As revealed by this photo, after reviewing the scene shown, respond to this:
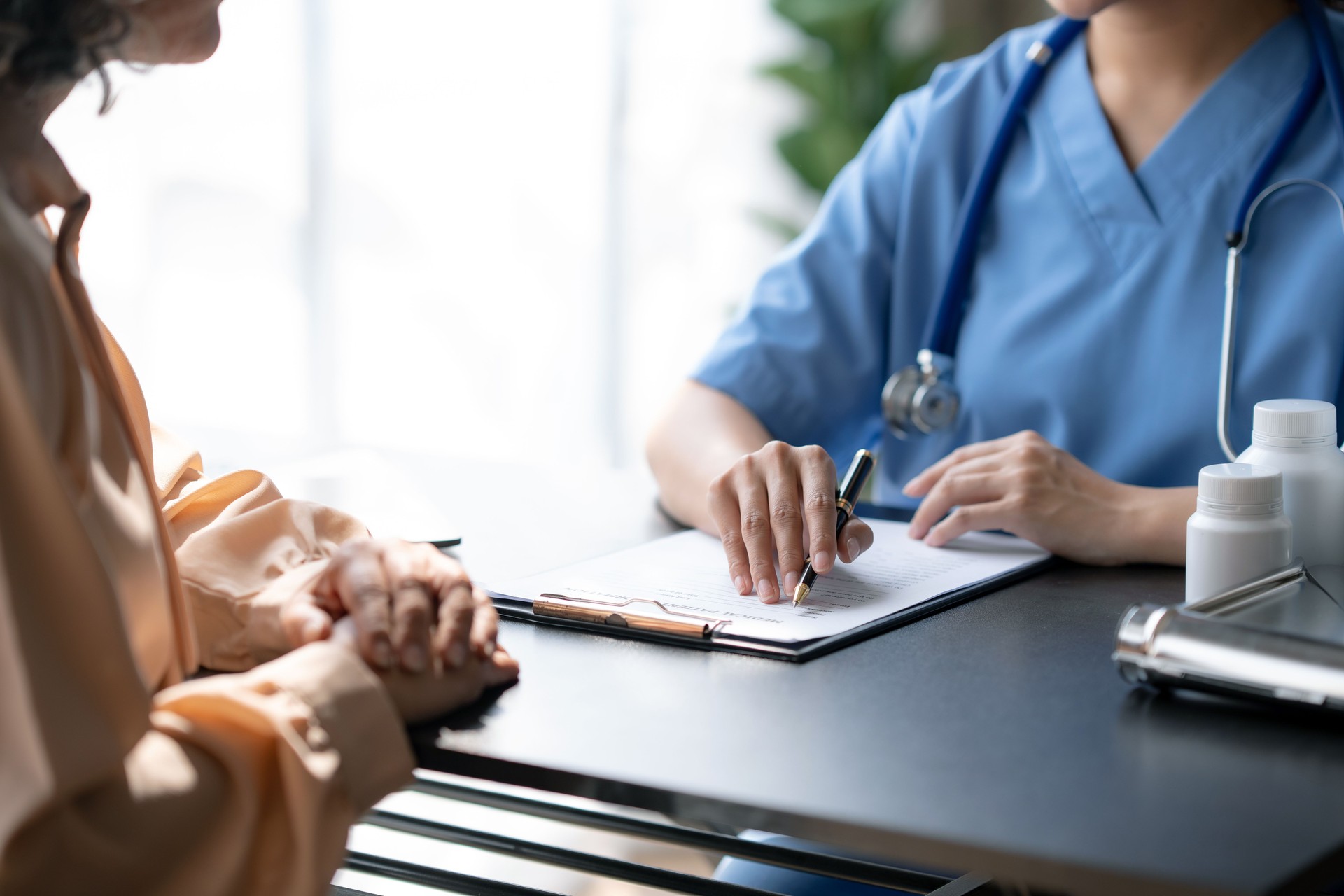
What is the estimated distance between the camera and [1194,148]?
52.4 inches

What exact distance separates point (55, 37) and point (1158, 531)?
2.78 feet

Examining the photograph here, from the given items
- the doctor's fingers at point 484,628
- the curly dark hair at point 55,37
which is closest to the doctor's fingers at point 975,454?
the doctor's fingers at point 484,628

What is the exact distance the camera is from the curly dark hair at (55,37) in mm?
649

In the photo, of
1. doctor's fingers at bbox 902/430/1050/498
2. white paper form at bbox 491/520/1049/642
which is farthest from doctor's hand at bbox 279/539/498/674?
doctor's fingers at bbox 902/430/1050/498

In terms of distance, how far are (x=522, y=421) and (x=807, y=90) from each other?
1001 millimetres

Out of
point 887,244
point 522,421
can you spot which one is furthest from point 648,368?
point 887,244

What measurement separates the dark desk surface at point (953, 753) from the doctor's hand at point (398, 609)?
4 cm

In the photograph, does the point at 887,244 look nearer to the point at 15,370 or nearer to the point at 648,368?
the point at 15,370

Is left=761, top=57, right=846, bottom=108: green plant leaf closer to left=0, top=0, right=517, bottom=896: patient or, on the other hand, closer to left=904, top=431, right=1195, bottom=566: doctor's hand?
left=904, top=431, right=1195, bottom=566: doctor's hand

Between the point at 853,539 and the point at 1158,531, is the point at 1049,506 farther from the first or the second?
the point at 853,539

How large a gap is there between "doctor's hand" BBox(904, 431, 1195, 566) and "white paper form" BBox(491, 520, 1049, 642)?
0.07ft

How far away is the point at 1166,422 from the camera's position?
1.32 meters

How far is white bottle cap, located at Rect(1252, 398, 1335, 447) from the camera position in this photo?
884mm

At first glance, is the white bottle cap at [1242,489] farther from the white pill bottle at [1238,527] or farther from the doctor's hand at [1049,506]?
the doctor's hand at [1049,506]
